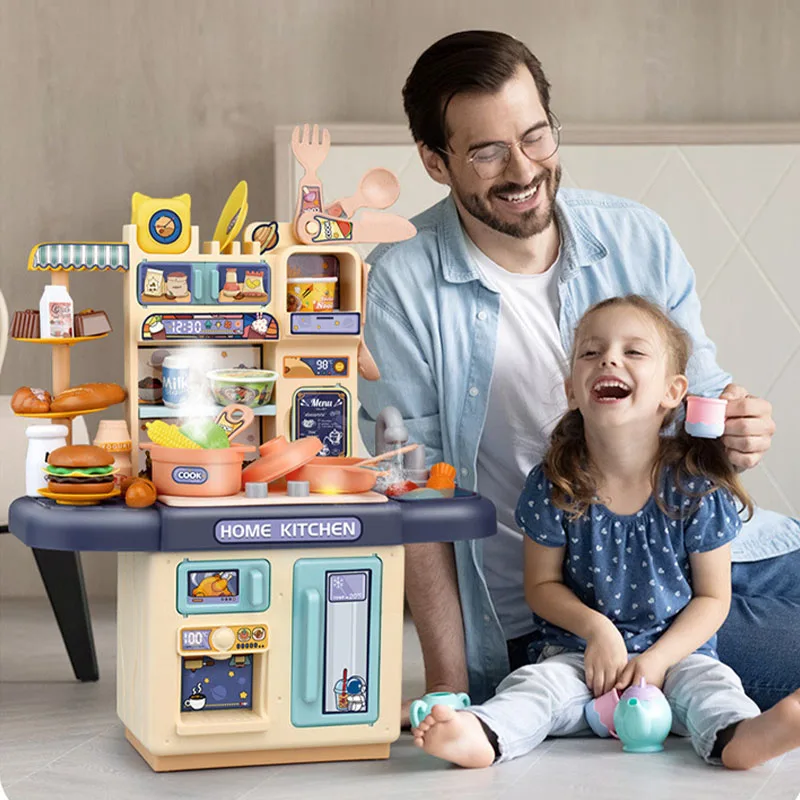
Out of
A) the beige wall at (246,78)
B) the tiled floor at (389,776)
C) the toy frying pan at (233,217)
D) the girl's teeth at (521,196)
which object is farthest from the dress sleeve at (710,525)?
the beige wall at (246,78)

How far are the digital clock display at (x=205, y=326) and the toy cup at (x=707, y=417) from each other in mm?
644

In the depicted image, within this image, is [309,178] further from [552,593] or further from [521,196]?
[552,593]

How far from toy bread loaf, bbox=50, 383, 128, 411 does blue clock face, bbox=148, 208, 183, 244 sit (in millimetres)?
204

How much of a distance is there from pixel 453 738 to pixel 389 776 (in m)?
0.09

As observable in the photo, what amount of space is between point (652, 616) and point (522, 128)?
740mm

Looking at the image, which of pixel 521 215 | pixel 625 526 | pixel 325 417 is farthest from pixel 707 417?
pixel 325 417

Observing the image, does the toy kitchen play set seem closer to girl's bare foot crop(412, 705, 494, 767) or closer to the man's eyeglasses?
girl's bare foot crop(412, 705, 494, 767)

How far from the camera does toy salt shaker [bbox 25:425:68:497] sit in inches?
69.9

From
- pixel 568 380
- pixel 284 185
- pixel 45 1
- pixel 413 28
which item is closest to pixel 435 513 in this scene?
pixel 568 380

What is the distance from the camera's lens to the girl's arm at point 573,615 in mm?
1842

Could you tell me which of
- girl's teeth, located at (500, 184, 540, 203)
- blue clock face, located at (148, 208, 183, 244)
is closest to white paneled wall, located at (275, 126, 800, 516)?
girl's teeth, located at (500, 184, 540, 203)

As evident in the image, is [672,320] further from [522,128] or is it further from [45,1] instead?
[45,1]

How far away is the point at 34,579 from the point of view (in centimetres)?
337

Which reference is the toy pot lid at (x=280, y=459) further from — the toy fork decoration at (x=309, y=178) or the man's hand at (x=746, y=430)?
the man's hand at (x=746, y=430)
